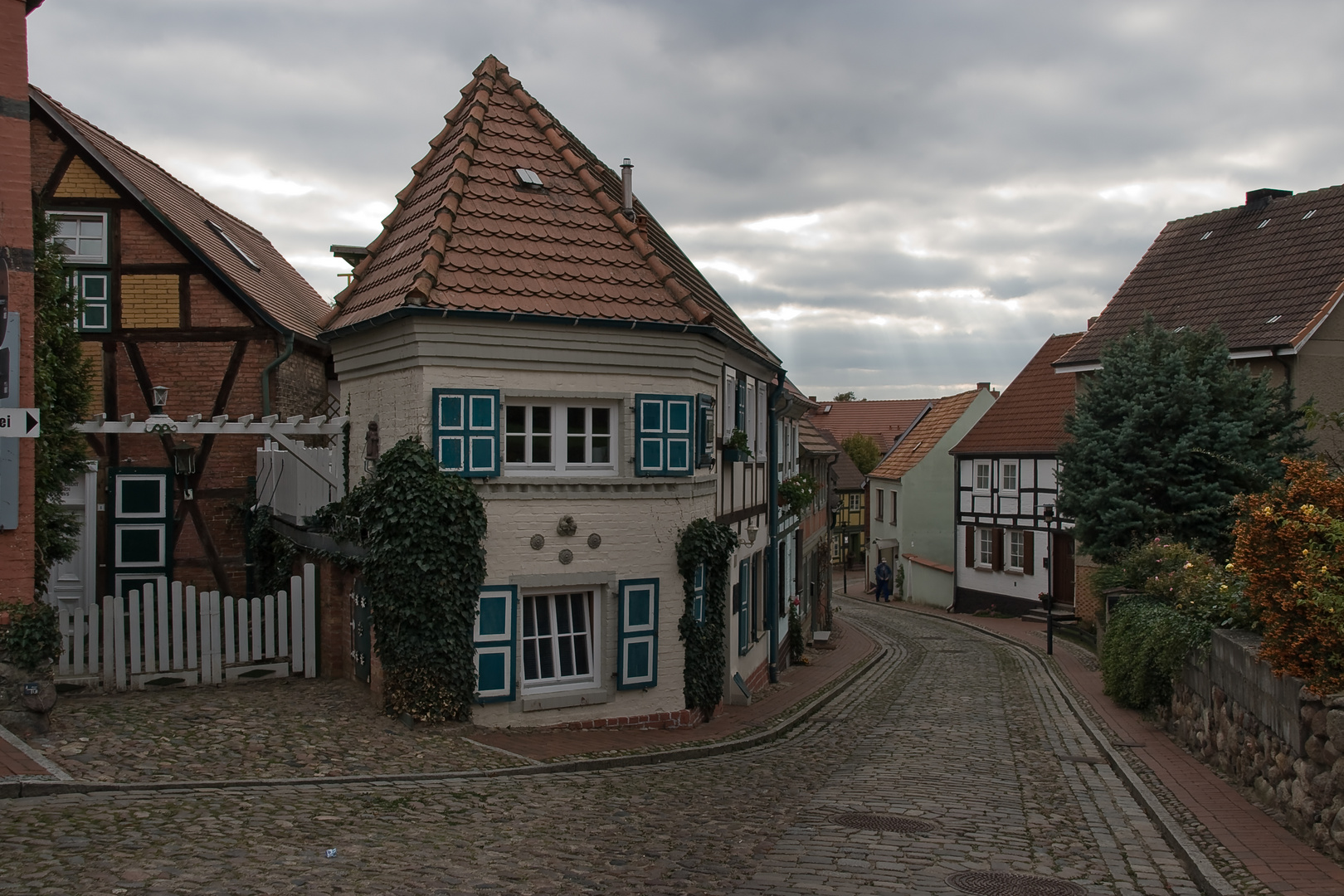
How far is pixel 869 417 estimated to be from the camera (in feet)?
260

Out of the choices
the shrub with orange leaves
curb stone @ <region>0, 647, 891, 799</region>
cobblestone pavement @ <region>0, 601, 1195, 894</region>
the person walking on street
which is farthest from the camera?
the person walking on street

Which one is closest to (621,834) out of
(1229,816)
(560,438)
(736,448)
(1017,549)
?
(1229,816)

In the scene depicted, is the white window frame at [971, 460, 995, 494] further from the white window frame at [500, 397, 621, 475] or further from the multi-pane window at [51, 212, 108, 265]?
the multi-pane window at [51, 212, 108, 265]

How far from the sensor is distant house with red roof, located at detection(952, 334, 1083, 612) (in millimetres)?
31031

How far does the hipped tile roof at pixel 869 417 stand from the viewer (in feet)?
252

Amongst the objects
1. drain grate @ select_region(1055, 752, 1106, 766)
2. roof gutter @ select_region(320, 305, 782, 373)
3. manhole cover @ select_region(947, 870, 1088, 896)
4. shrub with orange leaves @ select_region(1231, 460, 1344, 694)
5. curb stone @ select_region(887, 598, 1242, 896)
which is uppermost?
roof gutter @ select_region(320, 305, 782, 373)

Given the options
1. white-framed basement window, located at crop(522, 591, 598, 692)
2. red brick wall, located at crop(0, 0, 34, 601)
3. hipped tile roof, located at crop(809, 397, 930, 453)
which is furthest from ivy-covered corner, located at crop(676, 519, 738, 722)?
hipped tile roof, located at crop(809, 397, 930, 453)

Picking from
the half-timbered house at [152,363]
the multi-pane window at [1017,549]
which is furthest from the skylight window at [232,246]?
the multi-pane window at [1017,549]

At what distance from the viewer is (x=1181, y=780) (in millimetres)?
10250

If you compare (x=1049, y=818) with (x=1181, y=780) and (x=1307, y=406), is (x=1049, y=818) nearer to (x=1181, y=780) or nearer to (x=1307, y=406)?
(x=1181, y=780)

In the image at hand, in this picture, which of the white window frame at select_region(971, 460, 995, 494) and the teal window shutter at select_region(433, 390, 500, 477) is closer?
the teal window shutter at select_region(433, 390, 500, 477)

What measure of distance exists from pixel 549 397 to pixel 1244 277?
20.5 m

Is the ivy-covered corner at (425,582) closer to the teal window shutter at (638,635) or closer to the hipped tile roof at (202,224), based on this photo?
the teal window shutter at (638,635)

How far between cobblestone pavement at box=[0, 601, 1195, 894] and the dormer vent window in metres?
7.24
